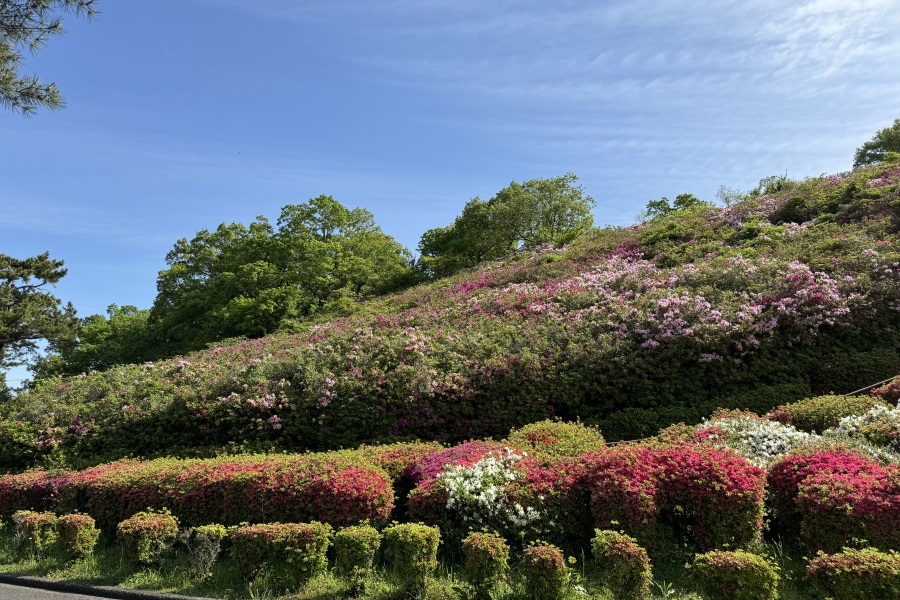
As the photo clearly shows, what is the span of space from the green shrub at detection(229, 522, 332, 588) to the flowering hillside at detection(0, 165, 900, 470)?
13.1 feet

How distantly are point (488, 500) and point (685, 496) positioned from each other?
1609mm

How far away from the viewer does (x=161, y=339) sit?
82.7ft

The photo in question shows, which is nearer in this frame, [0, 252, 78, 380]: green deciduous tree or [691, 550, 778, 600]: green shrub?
[691, 550, 778, 600]: green shrub

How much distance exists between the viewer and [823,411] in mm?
6727

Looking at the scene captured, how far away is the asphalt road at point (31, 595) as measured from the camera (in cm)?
514

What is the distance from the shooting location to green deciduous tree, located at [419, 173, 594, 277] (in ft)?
A: 89.3

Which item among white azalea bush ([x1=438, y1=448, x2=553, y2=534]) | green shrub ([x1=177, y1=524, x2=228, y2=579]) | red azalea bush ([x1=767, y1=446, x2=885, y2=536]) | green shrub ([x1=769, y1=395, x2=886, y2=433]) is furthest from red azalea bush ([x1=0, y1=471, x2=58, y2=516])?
green shrub ([x1=769, y1=395, x2=886, y2=433])

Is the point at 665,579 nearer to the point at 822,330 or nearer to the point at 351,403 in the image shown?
the point at 351,403

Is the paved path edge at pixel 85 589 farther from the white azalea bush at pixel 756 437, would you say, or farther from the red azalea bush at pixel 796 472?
the white azalea bush at pixel 756 437

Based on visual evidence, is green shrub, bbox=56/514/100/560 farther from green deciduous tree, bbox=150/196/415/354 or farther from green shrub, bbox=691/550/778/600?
green deciduous tree, bbox=150/196/415/354

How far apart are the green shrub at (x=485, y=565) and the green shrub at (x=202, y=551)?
2.50m

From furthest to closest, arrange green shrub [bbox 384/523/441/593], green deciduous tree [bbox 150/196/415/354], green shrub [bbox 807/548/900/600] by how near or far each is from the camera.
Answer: green deciduous tree [bbox 150/196/415/354] < green shrub [bbox 384/523/441/593] < green shrub [bbox 807/548/900/600]

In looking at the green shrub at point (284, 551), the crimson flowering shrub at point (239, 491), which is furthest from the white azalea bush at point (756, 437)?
the green shrub at point (284, 551)

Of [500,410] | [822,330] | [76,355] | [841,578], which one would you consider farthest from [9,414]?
[76,355]
